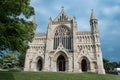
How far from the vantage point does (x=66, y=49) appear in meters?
41.9

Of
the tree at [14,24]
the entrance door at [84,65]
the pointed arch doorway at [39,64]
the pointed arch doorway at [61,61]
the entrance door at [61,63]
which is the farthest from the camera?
the pointed arch doorway at [39,64]

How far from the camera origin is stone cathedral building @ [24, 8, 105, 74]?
39.8 meters

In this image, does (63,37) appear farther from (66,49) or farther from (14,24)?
(14,24)

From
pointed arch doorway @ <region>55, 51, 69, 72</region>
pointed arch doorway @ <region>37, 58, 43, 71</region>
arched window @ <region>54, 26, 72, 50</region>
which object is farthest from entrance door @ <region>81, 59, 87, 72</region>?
pointed arch doorway @ <region>37, 58, 43, 71</region>

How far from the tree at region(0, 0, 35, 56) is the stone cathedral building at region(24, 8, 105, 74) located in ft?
80.2

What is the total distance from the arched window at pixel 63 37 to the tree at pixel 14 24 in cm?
2672

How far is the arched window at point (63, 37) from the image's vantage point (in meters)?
43.4

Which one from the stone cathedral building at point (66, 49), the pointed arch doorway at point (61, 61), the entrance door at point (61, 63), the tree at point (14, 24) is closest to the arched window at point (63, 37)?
the stone cathedral building at point (66, 49)

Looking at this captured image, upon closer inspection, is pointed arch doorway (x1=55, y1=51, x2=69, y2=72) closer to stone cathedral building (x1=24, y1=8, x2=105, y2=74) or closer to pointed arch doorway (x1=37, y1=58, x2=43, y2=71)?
stone cathedral building (x1=24, y1=8, x2=105, y2=74)

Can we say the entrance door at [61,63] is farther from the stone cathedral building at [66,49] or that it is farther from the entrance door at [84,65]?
the entrance door at [84,65]

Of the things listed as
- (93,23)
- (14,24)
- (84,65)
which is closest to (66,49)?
(84,65)

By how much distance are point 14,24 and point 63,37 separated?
96.0 feet

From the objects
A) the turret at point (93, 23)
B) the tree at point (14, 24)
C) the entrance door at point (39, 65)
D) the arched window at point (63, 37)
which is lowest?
the entrance door at point (39, 65)

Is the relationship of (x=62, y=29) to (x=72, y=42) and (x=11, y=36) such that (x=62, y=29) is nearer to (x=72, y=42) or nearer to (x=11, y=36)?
(x=72, y=42)
